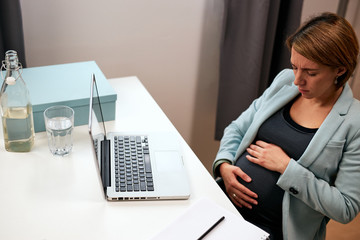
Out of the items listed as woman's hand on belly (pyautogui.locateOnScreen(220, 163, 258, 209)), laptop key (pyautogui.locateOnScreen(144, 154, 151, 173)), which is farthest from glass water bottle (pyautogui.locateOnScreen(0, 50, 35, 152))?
woman's hand on belly (pyautogui.locateOnScreen(220, 163, 258, 209))

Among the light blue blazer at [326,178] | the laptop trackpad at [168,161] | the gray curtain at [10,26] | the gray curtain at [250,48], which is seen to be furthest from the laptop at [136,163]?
the gray curtain at [250,48]

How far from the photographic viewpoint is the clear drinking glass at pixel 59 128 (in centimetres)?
128

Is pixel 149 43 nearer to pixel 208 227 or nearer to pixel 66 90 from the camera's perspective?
pixel 66 90

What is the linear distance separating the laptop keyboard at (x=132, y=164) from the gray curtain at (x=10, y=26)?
2.02ft

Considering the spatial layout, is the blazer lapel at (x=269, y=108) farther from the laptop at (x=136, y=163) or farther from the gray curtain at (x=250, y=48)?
the gray curtain at (x=250, y=48)

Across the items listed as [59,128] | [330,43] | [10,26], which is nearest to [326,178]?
[330,43]

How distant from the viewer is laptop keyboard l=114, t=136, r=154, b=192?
3.76 feet

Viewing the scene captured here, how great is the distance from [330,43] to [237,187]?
21.7 inches

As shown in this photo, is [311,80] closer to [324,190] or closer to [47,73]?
[324,190]

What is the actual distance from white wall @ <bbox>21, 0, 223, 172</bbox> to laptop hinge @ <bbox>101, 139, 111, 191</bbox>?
0.75 meters

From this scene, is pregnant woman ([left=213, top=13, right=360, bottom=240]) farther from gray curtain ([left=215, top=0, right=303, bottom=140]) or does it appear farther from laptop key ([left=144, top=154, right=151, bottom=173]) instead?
gray curtain ([left=215, top=0, right=303, bottom=140])

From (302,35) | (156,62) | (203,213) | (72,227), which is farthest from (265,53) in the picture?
(72,227)

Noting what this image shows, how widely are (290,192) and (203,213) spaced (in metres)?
0.35

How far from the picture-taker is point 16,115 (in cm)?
126
